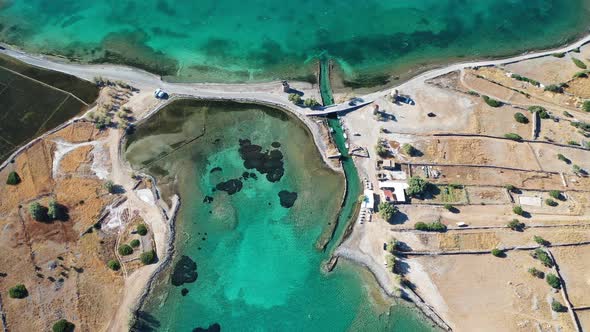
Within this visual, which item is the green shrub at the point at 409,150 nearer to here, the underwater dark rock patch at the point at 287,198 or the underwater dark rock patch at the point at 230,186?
the underwater dark rock patch at the point at 287,198

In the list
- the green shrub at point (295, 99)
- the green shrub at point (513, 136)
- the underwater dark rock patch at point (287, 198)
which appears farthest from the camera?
the green shrub at point (295, 99)

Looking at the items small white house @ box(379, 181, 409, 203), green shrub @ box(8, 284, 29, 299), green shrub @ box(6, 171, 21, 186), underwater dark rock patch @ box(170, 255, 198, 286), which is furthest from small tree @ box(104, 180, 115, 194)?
small white house @ box(379, 181, 409, 203)

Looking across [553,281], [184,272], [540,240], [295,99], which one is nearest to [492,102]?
[540,240]

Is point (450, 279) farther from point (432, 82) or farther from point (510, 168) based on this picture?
point (432, 82)

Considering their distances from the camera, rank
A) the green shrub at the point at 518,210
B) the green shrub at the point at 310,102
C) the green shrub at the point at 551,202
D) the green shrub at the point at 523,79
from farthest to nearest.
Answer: the green shrub at the point at 523,79, the green shrub at the point at 310,102, the green shrub at the point at 551,202, the green shrub at the point at 518,210

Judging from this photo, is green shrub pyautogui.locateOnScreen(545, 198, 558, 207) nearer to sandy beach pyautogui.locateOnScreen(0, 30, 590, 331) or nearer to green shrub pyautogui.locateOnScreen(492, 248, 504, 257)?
sandy beach pyautogui.locateOnScreen(0, 30, 590, 331)

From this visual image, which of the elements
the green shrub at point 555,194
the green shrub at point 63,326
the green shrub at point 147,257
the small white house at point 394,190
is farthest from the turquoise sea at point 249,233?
the green shrub at point 555,194
